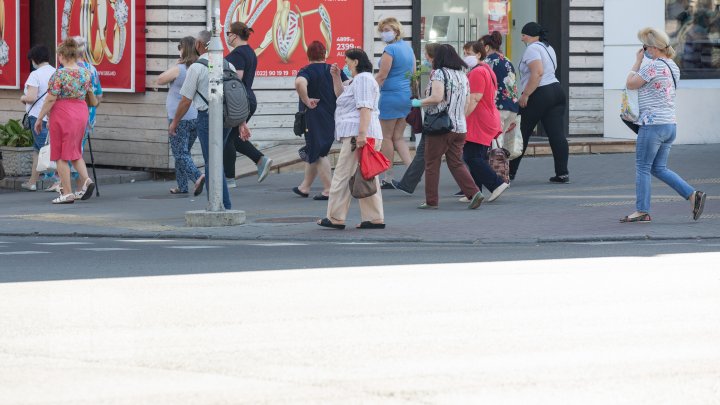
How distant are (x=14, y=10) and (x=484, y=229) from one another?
10684 millimetres

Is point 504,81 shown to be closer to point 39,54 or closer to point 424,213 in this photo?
point 424,213

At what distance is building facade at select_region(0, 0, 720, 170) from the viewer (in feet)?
65.7

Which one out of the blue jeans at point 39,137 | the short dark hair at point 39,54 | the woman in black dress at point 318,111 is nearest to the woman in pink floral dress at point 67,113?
the blue jeans at point 39,137

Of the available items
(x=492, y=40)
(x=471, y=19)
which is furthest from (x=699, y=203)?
(x=471, y=19)

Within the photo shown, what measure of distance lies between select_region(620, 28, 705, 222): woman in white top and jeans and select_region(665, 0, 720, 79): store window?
29.4 ft

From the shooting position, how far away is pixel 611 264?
11.0m

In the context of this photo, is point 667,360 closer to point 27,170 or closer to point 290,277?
point 290,277

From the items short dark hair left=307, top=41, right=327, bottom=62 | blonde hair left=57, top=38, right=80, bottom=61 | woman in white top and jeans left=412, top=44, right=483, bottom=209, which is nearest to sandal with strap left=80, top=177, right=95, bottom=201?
blonde hair left=57, top=38, right=80, bottom=61

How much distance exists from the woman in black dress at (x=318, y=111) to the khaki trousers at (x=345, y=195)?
2.65 m

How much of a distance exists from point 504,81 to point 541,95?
0.84 m

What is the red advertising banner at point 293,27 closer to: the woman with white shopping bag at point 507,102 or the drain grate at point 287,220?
the woman with white shopping bag at point 507,102

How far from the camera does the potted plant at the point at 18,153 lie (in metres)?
19.5

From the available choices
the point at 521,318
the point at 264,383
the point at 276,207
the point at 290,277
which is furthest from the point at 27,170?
the point at 264,383

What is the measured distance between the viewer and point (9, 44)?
2206 cm
